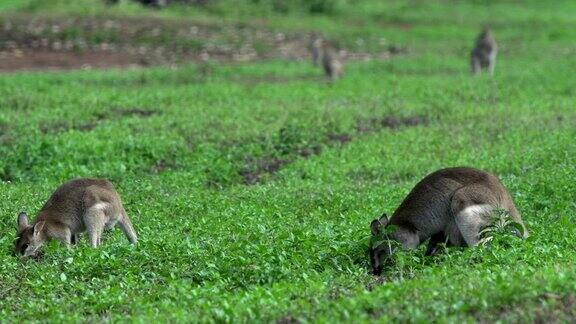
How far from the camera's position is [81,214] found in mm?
10914

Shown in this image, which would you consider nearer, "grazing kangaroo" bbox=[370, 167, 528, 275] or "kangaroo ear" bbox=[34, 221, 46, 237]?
"grazing kangaroo" bbox=[370, 167, 528, 275]

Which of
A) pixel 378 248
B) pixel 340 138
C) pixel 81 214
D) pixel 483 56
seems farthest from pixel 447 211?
pixel 483 56

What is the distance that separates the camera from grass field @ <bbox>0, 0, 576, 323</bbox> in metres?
7.96

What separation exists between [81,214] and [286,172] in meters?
4.32

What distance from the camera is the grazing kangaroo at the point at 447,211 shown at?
9.46 meters

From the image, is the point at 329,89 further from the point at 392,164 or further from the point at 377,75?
the point at 392,164

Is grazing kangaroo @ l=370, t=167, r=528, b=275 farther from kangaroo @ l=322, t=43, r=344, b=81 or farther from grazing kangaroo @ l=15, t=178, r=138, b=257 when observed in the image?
kangaroo @ l=322, t=43, r=344, b=81

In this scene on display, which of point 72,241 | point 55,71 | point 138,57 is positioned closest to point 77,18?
point 138,57

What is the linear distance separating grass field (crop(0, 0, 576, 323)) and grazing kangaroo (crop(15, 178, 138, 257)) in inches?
11.2

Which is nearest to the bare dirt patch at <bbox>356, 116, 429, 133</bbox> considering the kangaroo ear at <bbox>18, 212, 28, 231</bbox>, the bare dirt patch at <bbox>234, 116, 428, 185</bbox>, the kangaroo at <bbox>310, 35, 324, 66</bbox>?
the bare dirt patch at <bbox>234, 116, 428, 185</bbox>

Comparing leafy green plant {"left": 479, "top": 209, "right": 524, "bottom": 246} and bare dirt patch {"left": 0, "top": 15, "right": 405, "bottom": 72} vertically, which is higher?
leafy green plant {"left": 479, "top": 209, "right": 524, "bottom": 246}

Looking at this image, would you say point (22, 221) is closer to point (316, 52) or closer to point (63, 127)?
point (63, 127)

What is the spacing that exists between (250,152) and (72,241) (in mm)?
4791

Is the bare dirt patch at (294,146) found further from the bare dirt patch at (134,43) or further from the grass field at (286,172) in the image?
the bare dirt patch at (134,43)
